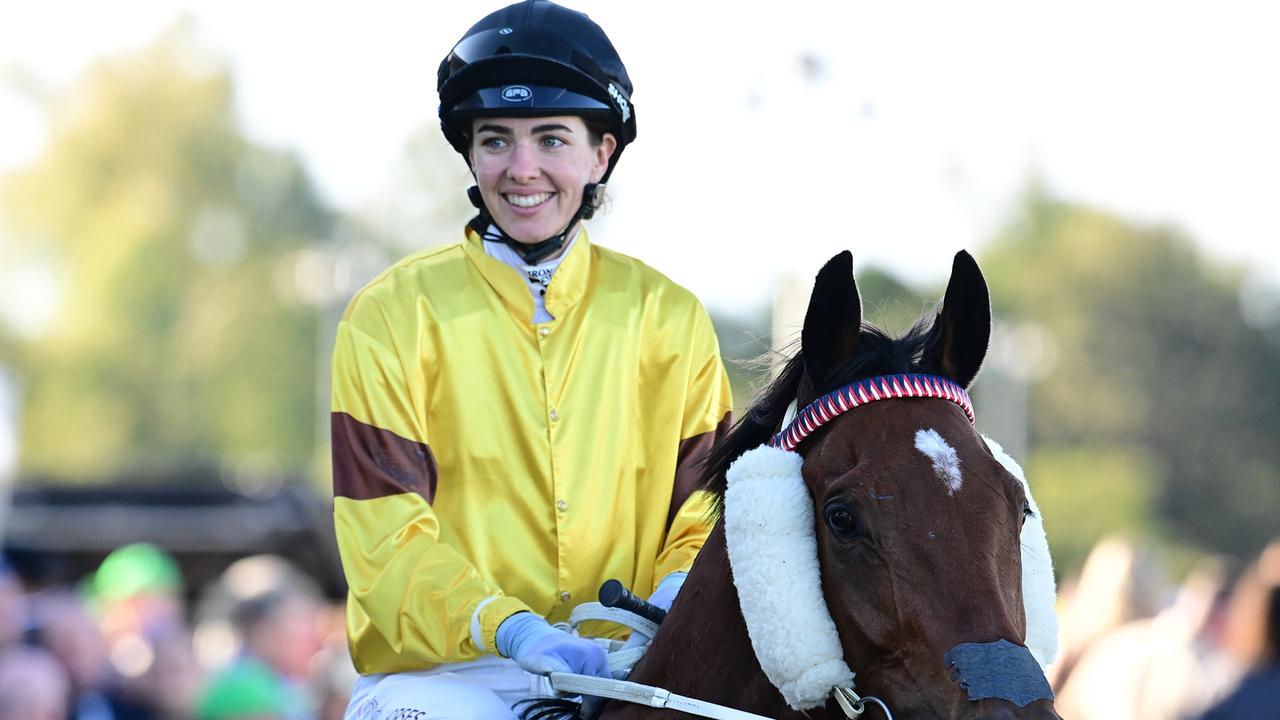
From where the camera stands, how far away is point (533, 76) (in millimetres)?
3396

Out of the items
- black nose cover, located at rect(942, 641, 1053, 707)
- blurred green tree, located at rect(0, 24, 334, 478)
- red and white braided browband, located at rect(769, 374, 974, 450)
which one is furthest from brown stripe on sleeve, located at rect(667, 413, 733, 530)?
blurred green tree, located at rect(0, 24, 334, 478)

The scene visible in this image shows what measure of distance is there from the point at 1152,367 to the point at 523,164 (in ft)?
166

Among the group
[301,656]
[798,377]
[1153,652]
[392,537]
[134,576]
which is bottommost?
[134,576]

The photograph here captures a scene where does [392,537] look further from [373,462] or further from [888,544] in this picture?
[888,544]

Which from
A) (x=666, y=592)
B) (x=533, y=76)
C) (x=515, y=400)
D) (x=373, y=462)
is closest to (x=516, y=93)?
(x=533, y=76)

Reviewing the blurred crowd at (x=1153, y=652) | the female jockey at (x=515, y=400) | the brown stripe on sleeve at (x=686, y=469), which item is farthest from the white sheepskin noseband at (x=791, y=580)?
the blurred crowd at (x=1153, y=652)

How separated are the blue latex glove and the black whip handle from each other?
0.10 m

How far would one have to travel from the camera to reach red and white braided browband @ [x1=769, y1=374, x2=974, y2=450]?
8.64 ft

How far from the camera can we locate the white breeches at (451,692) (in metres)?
3.05

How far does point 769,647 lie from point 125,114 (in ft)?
129

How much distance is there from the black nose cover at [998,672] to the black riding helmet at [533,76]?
164 cm

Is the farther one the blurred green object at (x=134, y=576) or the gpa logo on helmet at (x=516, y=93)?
the blurred green object at (x=134, y=576)

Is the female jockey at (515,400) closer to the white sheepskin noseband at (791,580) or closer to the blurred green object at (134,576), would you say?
the white sheepskin noseband at (791,580)

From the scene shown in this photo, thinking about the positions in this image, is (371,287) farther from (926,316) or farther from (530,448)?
(926,316)
